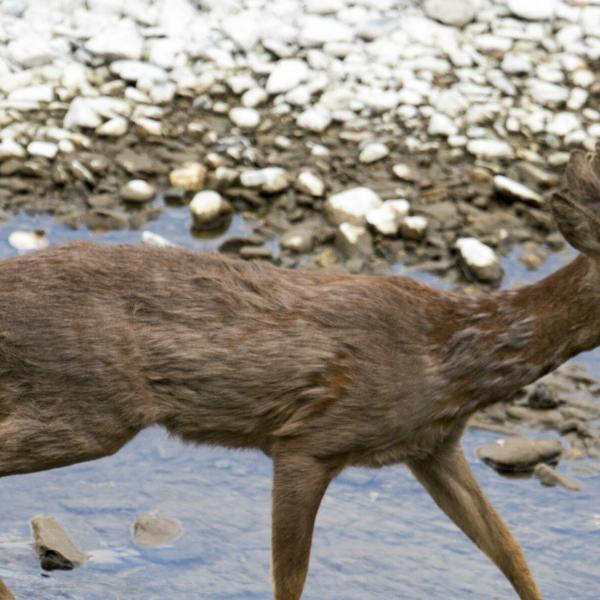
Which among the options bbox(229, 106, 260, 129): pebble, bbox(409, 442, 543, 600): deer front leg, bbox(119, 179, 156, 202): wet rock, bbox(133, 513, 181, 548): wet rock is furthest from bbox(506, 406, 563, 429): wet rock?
bbox(229, 106, 260, 129): pebble

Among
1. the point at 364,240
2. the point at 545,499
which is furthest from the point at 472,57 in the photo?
the point at 545,499

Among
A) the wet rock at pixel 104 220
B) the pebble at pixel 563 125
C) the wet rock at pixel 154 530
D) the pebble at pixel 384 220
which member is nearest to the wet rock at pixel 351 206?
the pebble at pixel 384 220

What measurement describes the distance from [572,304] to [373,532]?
5.43 feet

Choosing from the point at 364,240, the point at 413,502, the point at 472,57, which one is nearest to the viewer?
the point at 413,502

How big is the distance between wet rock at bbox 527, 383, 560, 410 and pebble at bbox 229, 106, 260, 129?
2.97 m

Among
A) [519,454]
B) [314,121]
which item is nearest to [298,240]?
[314,121]

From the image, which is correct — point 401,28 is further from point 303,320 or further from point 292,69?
point 303,320

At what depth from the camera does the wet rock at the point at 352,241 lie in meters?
9.51

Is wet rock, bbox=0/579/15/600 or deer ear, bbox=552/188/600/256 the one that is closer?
deer ear, bbox=552/188/600/256

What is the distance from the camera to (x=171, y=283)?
6250 mm

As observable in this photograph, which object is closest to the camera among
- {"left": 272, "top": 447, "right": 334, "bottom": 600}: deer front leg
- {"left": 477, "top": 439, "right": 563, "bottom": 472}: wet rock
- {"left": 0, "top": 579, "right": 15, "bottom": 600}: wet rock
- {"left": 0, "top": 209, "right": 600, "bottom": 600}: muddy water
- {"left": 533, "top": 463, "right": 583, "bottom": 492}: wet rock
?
{"left": 272, "top": 447, "right": 334, "bottom": 600}: deer front leg

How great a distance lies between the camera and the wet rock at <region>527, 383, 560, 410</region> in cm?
839

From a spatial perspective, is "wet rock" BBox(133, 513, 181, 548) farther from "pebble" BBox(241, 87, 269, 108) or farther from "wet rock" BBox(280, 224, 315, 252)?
"pebble" BBox(241, 87, 269, 108)

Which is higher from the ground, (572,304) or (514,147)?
(572,304)
